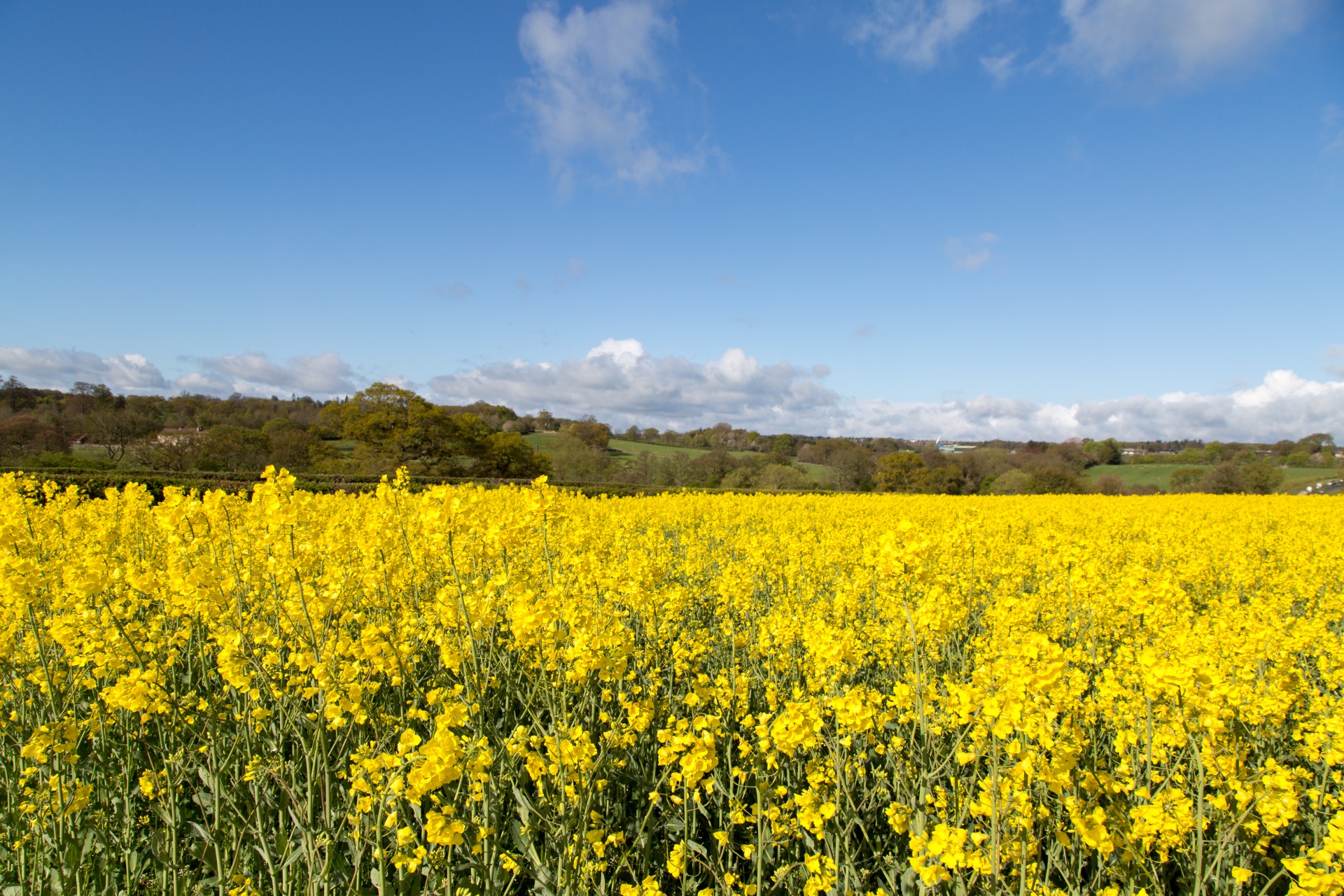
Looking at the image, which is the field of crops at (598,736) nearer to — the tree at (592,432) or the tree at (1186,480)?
the tree at (592,432)

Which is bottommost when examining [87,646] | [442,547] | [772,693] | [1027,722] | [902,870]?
[902,870]

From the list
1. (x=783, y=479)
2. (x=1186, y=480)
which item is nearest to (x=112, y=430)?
(x=783, y=479)

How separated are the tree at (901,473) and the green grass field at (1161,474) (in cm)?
1509

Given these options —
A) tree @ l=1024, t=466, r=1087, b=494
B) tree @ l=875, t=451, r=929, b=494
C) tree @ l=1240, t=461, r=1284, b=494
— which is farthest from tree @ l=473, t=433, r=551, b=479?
tree @ l=1240, t=461, r=1284, b=494

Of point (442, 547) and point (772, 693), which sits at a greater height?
point (442, 547)

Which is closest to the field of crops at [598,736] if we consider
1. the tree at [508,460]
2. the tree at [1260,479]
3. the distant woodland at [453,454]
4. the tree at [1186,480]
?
the distant woodland at [453,454]

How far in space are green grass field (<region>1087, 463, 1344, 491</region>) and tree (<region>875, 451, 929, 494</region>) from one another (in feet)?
49.5

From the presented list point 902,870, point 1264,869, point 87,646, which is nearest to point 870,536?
point 1264,869

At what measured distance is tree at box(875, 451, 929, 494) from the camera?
46.3 metres

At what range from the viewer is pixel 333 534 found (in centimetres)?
548

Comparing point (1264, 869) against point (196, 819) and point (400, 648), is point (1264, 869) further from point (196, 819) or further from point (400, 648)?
point (196, 819)

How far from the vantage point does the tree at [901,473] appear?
4634 centimetres

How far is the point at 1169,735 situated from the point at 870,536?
936 cm

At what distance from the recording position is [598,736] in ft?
13.4
